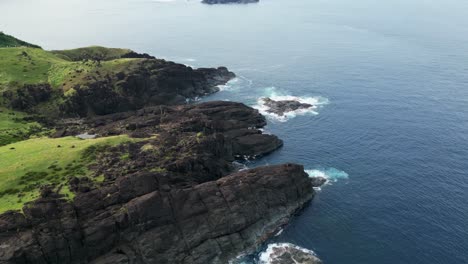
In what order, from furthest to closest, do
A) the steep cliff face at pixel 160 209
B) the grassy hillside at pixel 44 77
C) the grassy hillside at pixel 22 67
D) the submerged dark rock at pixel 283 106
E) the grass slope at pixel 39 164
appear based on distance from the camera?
the submerged dark rock at pixel 283 106 < the grassy hillside at pixel 22 67 < the grassy hillside at pixel 44 77 < the grass slope at pixel 39 164 < the steep cliff face at pixel 160 209

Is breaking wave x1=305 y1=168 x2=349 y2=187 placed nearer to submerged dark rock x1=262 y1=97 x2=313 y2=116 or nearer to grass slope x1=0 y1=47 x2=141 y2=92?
submerged dark rock x1=262 y1=97 x2=313 y2=116

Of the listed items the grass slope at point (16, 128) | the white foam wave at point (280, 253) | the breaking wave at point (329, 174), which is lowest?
the white foam wave at point (280, 253)

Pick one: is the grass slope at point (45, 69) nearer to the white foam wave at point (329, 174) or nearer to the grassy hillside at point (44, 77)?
the grassy hillside at point (44, 77)

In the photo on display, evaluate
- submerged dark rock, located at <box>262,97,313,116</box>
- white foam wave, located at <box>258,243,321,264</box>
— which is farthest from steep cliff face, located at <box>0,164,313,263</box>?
submerged dark rock, located at <box>262,97,313,116</box>

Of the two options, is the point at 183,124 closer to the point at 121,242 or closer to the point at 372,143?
the point at 121,242

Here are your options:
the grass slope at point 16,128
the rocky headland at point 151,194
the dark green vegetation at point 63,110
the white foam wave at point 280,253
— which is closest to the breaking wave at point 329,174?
the rocky headland at point 151,194

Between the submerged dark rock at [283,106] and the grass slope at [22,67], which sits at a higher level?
the grass slope at [22,67]
